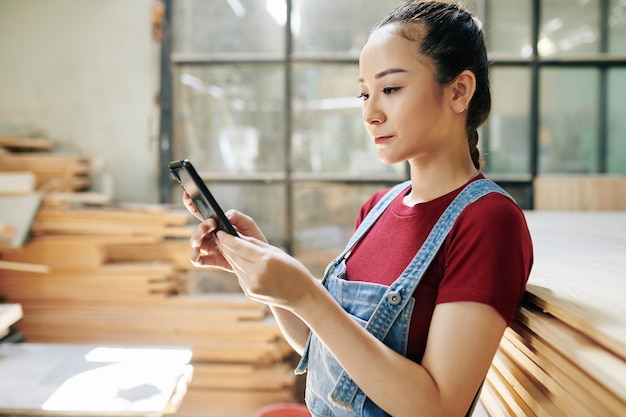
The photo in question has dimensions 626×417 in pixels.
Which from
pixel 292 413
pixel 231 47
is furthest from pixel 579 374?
pixel 231 47

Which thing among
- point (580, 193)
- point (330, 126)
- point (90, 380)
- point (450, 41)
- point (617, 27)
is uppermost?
point (617, 27)

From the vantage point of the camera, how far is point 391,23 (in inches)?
43.6

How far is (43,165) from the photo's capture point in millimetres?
3016

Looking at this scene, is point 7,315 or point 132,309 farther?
point 132,309

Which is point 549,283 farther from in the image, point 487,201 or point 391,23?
point 391,23

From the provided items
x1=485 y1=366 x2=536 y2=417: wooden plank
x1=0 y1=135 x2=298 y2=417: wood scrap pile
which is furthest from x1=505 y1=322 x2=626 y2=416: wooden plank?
x1=0 y1=135 x2=298 y2=417: wood scrap pile

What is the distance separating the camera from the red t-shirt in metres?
0.86

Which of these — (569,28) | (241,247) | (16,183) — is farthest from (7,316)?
(569,28)

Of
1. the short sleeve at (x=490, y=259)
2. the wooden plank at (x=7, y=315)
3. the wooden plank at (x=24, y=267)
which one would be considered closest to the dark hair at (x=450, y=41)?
the short sleeve at (x=490, y=259)

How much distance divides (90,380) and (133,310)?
1103mm

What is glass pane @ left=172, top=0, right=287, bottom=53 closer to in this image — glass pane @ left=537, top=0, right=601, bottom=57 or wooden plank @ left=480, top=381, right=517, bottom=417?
glass pane @ left=537, top=0, right=601, bottom=57

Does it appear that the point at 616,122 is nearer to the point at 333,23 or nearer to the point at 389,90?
the point at 333,23

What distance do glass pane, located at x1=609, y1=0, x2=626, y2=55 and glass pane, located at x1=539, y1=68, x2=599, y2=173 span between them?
19cm

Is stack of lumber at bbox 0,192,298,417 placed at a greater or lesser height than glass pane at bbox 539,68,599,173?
lesser
